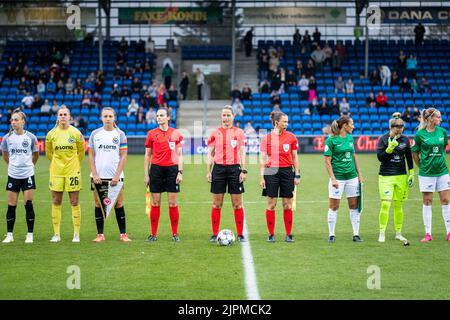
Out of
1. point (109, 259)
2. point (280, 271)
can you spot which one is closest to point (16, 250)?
point (109, 259)

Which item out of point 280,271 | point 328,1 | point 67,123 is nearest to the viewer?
point 280,271

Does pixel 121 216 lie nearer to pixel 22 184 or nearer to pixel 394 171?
pixel 22 184

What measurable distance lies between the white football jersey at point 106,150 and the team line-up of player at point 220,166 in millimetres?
15

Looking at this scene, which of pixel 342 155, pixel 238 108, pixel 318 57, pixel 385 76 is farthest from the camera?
pixel 318 57

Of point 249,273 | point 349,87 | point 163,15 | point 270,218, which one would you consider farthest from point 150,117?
point 249,273

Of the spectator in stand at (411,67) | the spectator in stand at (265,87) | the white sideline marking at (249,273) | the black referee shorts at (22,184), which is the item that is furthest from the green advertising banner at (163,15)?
the white sideline marking at (249,273)

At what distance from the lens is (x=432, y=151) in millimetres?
11758

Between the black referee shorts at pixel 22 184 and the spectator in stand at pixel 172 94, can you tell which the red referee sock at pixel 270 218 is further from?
the spectator in stand at pixel 172 94

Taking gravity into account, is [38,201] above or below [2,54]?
below

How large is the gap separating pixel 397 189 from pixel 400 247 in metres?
0.94

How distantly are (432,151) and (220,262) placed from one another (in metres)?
3.93

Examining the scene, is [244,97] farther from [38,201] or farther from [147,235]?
[147,235]

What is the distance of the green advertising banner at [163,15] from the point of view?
4297 cm

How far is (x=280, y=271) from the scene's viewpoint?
9.44 m
